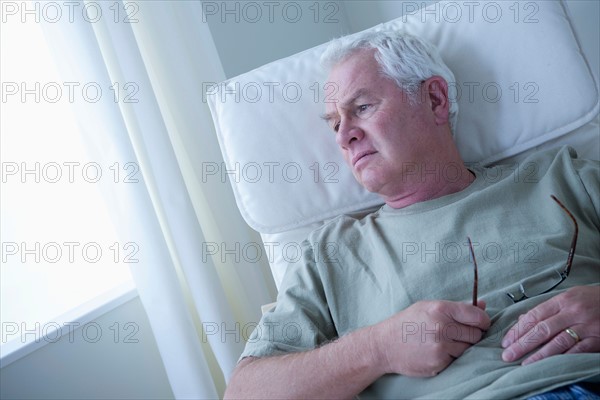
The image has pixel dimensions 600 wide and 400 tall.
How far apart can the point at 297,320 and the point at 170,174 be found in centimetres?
66

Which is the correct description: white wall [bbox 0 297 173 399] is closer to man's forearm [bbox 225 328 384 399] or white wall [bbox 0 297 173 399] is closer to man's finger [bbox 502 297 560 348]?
man's forearm [bbox 225 328 384 399]

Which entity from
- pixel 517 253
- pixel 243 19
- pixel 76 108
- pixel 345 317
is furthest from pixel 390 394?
pixel 243 19

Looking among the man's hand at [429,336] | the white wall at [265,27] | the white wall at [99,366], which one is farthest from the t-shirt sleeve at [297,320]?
the white wall at [265,27]

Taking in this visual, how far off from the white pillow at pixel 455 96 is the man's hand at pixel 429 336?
45 cm

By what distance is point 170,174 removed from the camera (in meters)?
1.62

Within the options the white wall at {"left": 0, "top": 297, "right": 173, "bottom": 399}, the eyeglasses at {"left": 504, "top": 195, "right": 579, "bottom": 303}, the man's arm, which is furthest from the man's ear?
the white wall at {"left": 0, "top": 297, "right": 173, "bottom": 399}

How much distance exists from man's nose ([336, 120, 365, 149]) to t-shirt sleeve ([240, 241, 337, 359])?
255 millimetres

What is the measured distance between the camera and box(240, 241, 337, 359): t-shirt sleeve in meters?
1.11

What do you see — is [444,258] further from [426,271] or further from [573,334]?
[573,334]

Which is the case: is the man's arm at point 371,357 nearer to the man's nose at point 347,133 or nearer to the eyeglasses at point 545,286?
the eyeglasses at point 545,286

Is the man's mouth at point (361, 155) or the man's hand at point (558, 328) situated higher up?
the man's mouth at point (361, 155)

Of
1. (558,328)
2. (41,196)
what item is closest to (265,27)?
(41,196)

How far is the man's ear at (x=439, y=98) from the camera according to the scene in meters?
1.33

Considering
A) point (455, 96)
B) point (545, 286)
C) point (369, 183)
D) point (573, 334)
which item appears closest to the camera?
point (573, 334)
